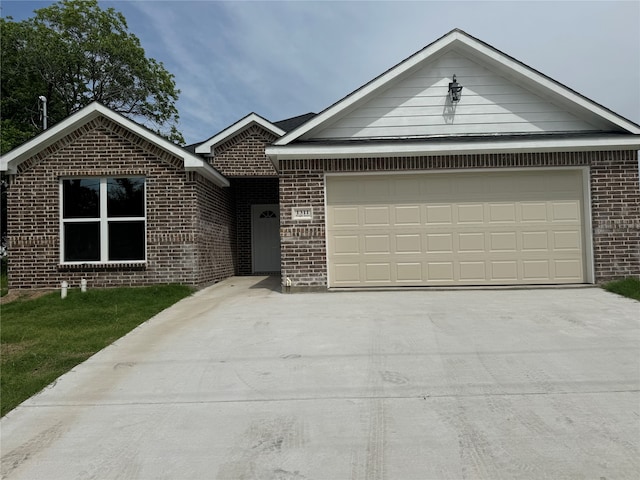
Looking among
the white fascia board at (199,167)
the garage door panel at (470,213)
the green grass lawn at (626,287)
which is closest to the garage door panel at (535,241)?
the garage door panel at (470,213)

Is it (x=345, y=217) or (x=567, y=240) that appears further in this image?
(x=345, y=217)

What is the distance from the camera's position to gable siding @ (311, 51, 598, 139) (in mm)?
10133

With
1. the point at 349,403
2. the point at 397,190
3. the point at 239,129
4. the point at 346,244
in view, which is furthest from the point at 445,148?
the point at 239,129

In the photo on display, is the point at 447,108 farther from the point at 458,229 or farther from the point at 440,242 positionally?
the point at 440,242

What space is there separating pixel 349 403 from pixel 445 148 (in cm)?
684

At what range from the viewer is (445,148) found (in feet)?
31.3

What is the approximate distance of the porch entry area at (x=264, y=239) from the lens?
15508 mm

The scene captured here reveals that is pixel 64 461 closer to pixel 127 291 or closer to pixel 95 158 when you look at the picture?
pixel 127 291

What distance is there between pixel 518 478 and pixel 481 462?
264 mm

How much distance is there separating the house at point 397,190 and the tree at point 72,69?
15.4 m

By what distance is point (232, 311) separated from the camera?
8156 mm

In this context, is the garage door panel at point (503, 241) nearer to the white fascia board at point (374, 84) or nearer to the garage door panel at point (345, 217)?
the garage door panel at point (345, 217)

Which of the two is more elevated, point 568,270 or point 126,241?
point 126,241

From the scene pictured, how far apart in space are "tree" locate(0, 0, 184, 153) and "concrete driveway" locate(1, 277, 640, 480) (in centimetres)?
2237
